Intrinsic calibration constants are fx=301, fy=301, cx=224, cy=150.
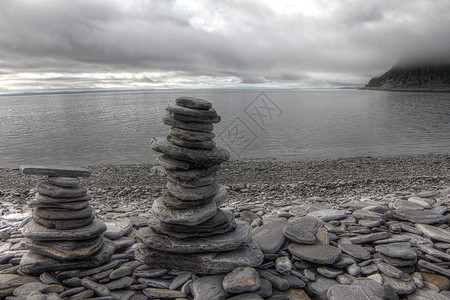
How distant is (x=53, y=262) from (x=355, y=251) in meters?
7.49

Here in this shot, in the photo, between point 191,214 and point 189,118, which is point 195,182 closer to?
point 191,214

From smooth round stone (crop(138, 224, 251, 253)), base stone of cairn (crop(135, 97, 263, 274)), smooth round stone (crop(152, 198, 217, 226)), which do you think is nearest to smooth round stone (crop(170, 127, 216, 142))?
base stone of cairn (crop(135, 97, 263, 274))

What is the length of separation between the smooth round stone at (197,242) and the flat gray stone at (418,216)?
218 inches

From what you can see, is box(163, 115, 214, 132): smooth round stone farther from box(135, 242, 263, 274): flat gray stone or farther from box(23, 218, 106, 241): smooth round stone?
box(23, 218, 106, 241): smooth round stone

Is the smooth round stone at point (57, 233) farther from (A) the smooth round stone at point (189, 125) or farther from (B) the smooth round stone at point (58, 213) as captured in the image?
(A) the smooth round stone at point (189, 125)

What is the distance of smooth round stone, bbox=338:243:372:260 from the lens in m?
7.62

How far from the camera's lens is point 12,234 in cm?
935

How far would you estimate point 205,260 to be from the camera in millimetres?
7043

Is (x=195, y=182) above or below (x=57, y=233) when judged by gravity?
above

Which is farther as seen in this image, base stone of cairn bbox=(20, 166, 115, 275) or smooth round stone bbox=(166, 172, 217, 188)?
smooth round stone bbox=(166, 172, 217, 188)

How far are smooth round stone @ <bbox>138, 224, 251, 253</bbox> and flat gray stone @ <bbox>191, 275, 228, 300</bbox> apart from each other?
2.17 feet

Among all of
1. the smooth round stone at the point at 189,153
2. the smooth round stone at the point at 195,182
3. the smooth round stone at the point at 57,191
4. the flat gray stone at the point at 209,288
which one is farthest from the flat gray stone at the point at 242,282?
the smooth round stone at the point at 57,191

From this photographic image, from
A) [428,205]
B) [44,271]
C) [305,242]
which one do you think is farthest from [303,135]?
[44,271]

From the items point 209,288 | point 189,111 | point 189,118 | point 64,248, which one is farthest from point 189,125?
point 64,248
